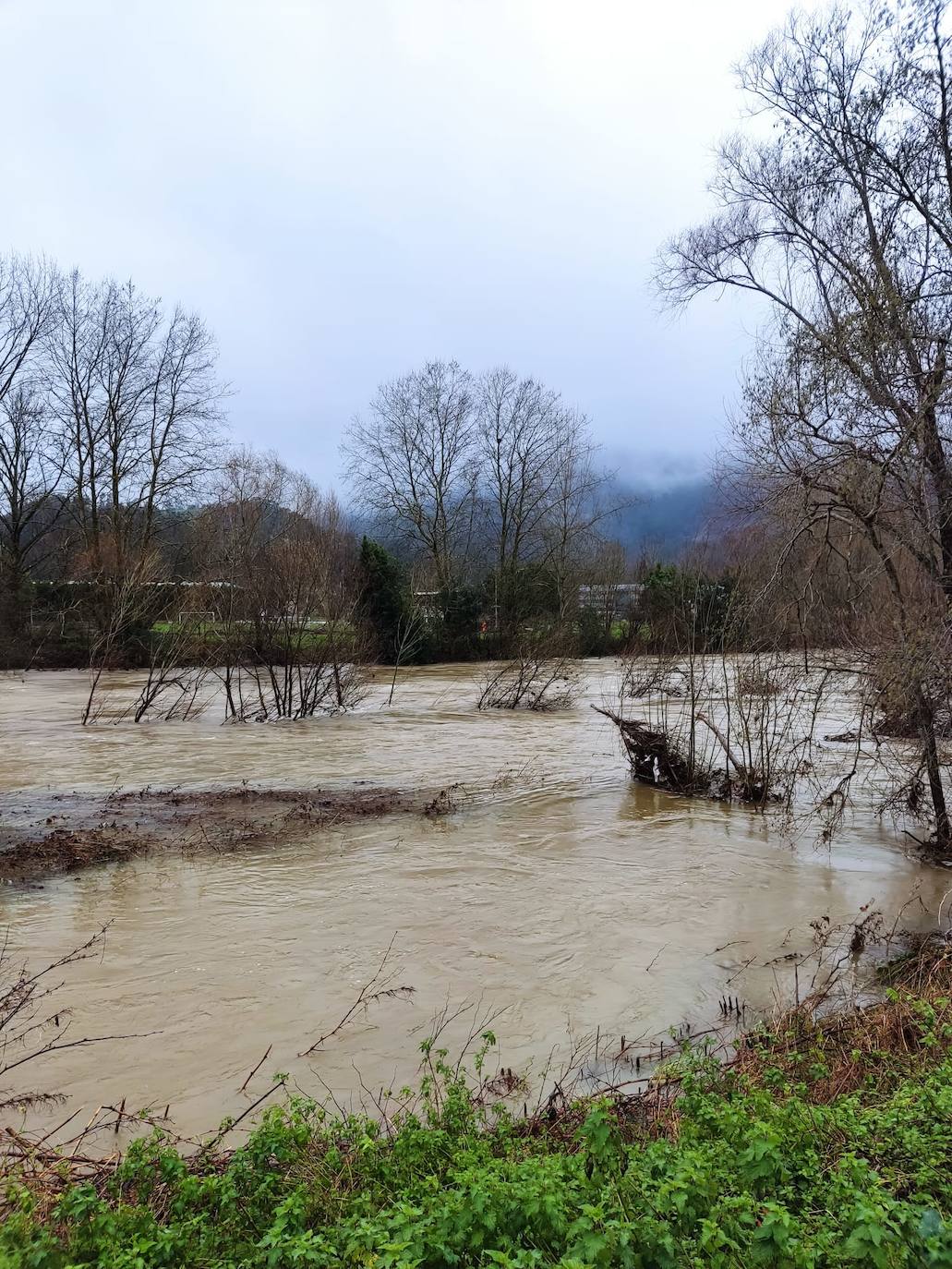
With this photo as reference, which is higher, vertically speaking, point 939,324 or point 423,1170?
point 939,324

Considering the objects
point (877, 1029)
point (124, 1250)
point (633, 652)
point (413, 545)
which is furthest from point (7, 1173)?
point (413, 545)

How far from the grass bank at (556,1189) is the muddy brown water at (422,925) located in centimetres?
135

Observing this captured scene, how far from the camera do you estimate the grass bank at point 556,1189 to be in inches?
99.4

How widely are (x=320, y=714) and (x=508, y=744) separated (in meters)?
6.29

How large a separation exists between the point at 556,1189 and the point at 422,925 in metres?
4.96

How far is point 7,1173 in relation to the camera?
11.1 ft

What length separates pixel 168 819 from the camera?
11477 mm

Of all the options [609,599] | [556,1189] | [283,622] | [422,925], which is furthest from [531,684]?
[556,1189]

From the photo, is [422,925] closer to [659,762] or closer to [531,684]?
[659,762]

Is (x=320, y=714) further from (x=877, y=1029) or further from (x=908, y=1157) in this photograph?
(x=908, y=1157)

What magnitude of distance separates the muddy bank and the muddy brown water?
15.3 inches

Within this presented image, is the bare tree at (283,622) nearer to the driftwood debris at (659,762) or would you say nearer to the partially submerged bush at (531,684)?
the partially submerged bush at (531,684)

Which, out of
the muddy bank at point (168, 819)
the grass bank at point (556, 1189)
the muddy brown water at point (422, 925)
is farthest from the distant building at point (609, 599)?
the grass bank at point (556, 1189)

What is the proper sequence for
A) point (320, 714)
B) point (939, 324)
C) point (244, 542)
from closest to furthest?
point (939, 324) < point (244, 542) < point (320, 714)
